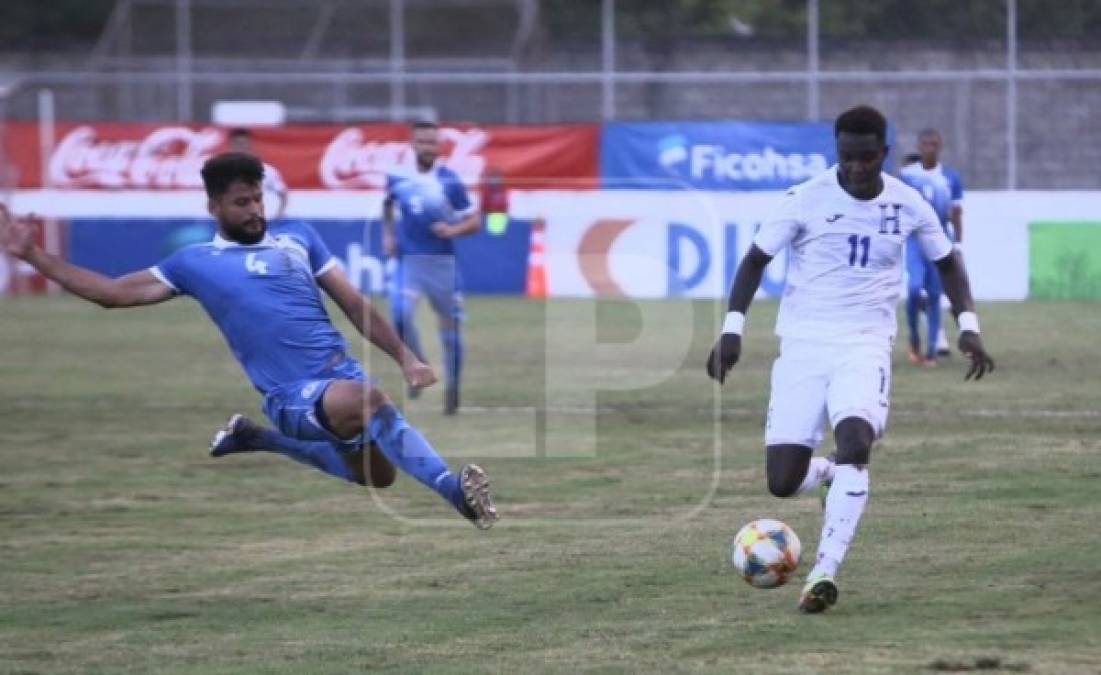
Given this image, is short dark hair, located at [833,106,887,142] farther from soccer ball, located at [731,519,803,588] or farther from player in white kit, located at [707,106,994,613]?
soccer ball, located at [731,519,803,588]

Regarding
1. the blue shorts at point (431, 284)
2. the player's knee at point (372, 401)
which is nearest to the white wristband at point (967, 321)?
the player's knee at point (372, 401)

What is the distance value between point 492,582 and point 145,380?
11.6 metres

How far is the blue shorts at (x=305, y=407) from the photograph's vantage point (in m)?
10.0

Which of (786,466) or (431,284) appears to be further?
(431,284)

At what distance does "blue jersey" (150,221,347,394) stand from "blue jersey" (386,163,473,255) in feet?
25.2

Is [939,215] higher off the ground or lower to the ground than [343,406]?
higher

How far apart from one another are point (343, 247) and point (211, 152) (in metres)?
2.67

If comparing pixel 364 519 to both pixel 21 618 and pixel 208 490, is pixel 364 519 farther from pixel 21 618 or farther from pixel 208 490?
pixel 21 618

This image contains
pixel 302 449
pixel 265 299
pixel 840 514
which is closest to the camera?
pixel 840 514

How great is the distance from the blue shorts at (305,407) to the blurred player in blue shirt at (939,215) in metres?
11.6

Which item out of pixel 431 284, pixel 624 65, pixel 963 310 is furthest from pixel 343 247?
pixel 963 310

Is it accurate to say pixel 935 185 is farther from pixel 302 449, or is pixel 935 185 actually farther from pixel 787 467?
pixel 787 467

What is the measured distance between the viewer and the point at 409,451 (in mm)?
10008

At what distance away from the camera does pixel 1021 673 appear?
7.70 metres
